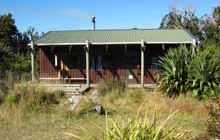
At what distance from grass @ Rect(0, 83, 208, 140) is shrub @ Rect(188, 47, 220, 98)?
34.7 inches

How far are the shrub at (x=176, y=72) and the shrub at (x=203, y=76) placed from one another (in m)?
0.39

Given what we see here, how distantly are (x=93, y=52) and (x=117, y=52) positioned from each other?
5.66 ft

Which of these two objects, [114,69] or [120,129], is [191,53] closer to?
[114,69]

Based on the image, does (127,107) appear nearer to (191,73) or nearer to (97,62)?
(191,73)

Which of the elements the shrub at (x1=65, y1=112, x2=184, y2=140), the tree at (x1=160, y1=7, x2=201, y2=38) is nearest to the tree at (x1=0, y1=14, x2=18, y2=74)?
the tree at (x1=160, y1=7, x2=201, y2=38)

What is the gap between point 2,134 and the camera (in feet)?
41.2

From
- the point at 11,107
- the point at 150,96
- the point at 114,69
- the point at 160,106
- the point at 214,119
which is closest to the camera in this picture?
the point at 214,119

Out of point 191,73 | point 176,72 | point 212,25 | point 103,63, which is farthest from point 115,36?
point 212,25

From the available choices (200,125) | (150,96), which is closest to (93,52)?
(150,96)

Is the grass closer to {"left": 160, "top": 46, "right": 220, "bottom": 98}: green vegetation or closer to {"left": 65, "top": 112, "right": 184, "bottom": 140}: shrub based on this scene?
{"left": 160, "top": 46, "right": 220, "bottom": 98}: green vegetation

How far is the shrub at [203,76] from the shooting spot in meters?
21.6

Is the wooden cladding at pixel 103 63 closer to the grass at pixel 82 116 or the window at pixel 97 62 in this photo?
the window at pixel 97 62

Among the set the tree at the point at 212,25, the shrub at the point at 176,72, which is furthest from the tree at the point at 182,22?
the shrub at the point at 176,72

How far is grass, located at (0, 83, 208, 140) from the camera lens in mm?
12539
